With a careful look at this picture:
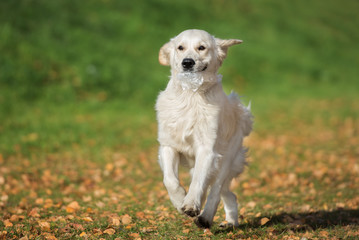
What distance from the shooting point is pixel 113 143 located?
36.5 ft

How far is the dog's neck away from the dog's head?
41 mm

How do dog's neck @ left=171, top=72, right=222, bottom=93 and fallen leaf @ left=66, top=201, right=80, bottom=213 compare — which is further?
fallen leaf @ left=66, top=201, right=80, bottom=213

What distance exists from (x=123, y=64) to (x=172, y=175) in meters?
12.9

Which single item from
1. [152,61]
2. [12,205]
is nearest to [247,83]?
[152,61]

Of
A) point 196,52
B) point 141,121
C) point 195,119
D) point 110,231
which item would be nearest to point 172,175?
point 195,119

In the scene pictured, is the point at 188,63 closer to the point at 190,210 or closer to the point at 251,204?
A: the point at 190,210

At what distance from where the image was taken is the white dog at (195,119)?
14.8ft

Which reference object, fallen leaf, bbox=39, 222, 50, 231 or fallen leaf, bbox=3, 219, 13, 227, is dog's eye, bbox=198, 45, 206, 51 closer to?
fallen leaf, bbox=39, 222, 50, 231

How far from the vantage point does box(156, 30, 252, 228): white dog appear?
4.50 metres

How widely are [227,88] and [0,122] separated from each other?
955 cm

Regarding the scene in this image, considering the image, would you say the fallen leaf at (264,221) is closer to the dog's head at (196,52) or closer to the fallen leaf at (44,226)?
the dog's head at (196,52)

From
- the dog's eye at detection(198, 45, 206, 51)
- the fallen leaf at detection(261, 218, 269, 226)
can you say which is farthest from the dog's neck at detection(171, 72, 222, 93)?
the fallen leaf at detection(261, 218, 269, 226)

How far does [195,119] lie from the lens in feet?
15.2

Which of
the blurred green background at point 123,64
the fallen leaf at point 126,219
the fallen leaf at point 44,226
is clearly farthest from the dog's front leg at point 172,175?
the blurred green background at point 123,64
